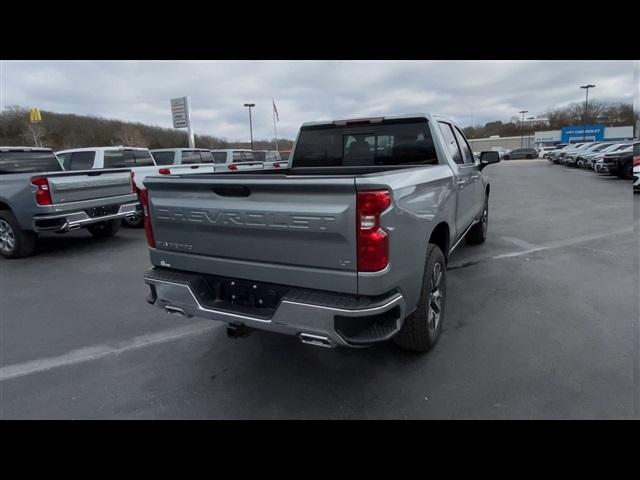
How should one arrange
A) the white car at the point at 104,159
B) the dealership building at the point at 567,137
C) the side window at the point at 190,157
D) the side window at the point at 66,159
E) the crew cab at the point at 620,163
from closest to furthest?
the white car at the point at 104,159 < the side window at the point at 66,159 < the side window at the point at 190,157 < the crew cab at the point at 620,163 < the dealership building at the point at 567,137

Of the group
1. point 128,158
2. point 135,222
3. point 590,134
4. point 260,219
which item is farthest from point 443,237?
point 590,134

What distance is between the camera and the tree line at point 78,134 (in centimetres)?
4659

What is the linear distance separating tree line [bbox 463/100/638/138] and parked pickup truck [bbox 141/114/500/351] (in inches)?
2337

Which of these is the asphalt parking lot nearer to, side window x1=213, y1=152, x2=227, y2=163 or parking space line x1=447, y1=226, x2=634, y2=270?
parking space line x1=447, y1=226, x2=634, y2=270

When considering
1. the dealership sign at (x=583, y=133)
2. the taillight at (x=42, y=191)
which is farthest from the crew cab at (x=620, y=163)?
the dealership sign at (x=583, y=133)

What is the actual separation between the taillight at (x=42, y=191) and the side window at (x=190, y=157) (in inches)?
279

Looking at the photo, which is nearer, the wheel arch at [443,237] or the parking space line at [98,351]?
the parking space line at [98,351]

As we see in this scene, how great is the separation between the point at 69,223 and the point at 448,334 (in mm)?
6258

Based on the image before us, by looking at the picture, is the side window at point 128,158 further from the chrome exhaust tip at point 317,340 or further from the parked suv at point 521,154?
the parked suv at point 521,154

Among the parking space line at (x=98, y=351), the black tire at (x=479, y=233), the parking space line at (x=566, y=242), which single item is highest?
the black tire at (x=479, y=233)

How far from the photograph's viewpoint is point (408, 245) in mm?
2566

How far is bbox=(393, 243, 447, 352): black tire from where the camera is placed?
3.00m
